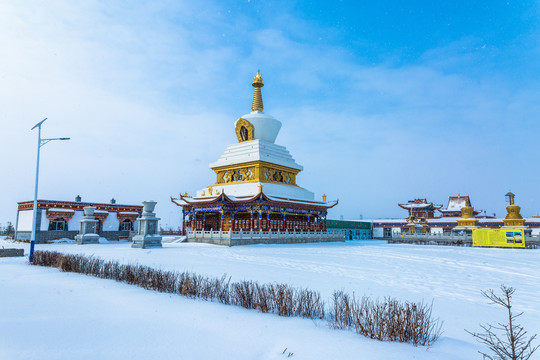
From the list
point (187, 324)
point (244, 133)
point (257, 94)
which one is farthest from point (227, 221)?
point (187, 324)

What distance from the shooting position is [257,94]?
4431cm

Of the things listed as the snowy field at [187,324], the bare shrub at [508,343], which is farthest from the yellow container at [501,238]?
the bare shrub at [508,343]

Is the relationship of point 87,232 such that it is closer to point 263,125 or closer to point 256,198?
point 256,198

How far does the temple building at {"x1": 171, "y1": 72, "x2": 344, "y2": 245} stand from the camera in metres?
33.1

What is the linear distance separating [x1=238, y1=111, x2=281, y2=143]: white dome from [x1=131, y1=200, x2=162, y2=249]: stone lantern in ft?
59.9

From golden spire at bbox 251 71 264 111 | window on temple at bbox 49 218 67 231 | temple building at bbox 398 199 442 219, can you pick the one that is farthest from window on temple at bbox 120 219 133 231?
temple building at bbox 398 199 442 219

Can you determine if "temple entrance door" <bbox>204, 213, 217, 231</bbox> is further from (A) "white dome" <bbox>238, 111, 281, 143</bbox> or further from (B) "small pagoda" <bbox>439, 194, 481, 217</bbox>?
(B) "small pagoda" <bbox>439, 194, 481, 217</bbox>

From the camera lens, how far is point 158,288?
9.59 meters

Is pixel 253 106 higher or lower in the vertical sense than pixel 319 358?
higher

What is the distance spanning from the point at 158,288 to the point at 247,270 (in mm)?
4841

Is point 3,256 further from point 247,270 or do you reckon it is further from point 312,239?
point 312,239

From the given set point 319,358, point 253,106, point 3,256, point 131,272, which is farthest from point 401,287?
point 253,106

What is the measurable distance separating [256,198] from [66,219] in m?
19.1

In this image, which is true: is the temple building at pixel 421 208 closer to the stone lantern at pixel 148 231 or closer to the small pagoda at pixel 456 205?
the small pagoda at pixel 456 205
